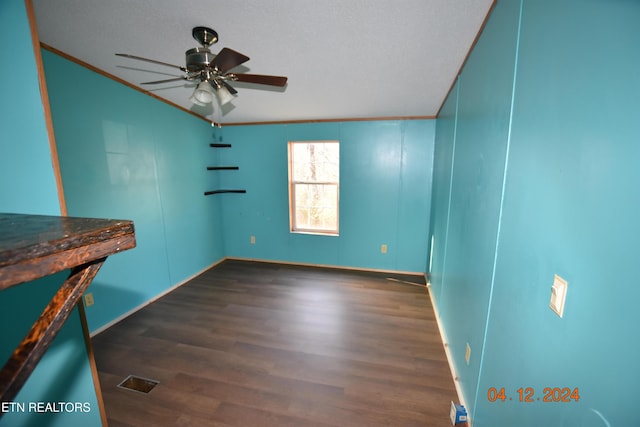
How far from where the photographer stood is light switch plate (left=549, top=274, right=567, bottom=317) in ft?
2.30

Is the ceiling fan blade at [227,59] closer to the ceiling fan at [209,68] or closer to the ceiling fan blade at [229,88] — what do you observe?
the ceiling fan at [209,68]

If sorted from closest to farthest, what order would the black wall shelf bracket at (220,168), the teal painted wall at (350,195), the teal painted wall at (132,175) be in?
the teal painted wall at (132,175) → the teal painted wall at (350,195) → the black wall shelf bracket at (220,168)

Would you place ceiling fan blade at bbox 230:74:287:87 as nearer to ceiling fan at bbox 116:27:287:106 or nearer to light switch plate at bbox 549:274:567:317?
ceiling fan at bbox 116:27:287:106

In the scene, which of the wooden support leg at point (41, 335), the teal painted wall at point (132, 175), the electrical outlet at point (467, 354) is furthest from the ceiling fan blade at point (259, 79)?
the electrical outlet at point (467, 354)

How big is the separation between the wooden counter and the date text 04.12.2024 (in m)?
1.28

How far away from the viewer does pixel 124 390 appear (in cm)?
170

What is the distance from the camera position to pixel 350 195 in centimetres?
370

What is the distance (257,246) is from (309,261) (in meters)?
1.01

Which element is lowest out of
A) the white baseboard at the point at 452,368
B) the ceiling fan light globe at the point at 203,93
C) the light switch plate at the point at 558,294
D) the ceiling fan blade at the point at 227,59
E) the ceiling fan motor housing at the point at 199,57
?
the white baseboard at the point at 452,368

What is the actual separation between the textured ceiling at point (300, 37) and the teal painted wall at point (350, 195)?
899 millimetres

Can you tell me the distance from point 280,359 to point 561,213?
2078 millimetres

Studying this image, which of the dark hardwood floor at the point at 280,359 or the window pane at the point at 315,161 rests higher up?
the window pane at the point at 315,161

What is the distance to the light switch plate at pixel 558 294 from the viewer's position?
0.70 meters

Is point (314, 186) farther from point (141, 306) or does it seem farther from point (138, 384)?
point (138, 384)
